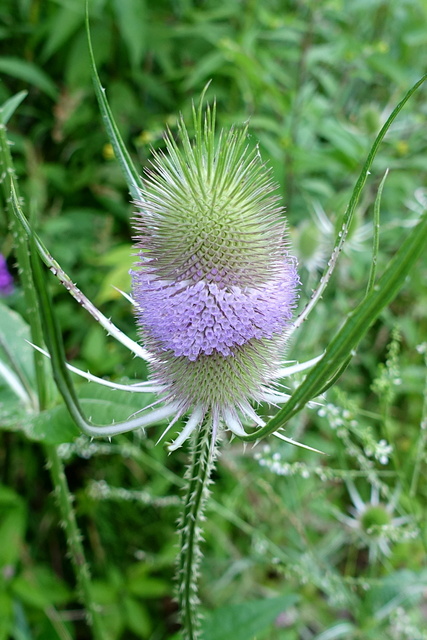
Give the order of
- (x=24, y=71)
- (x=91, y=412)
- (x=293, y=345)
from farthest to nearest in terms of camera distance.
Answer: (x=24, y=71) → (x=293, y=345) → (x=91, y=412)

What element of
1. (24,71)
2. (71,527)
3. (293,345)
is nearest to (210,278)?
(71,527)

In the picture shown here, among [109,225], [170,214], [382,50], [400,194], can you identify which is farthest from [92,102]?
[170,214]

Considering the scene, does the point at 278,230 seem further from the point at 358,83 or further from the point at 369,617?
the point at 358,83

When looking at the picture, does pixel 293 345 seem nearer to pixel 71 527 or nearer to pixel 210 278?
pixel 71 527

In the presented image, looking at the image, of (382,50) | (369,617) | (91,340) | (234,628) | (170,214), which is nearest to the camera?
(170,214)

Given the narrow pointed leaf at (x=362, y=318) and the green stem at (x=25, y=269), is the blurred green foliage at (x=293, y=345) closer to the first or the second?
the green stem at (x=25, y=269)
